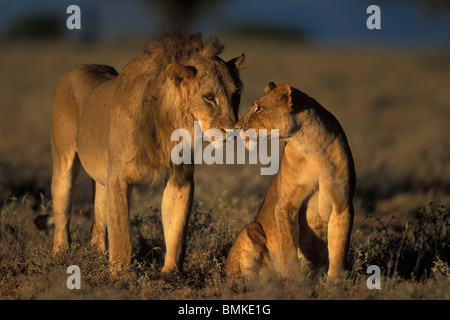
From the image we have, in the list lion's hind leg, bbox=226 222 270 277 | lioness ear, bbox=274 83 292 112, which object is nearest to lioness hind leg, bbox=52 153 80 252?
lion's hind leg, bbox=226 222 270 277

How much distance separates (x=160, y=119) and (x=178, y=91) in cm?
29

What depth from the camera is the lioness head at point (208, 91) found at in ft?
16.8

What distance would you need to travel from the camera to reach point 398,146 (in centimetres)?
1367

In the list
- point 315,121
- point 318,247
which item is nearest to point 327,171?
point 315,121

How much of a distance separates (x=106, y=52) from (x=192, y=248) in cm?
2558

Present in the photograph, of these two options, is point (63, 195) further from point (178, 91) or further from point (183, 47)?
point (183, 47)

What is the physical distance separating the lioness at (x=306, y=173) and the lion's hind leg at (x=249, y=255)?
19 centimetres

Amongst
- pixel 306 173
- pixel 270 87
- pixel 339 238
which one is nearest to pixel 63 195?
pixel 270 87

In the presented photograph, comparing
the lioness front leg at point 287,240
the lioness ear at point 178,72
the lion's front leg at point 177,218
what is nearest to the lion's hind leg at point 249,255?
the lioness front leg at point 287,240

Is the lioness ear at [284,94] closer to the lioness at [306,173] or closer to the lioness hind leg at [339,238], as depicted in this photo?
the lioness at [306,173]

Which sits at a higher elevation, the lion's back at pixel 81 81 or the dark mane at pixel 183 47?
the dark mane at pixel 183 47

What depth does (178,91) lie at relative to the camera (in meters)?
5.27

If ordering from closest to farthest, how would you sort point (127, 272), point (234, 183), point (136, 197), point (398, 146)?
point (127, 272) → point (136, 197) → point (234, 183) → point (398, 146)

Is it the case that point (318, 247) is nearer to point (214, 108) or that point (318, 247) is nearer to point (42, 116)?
point (214, 108)
